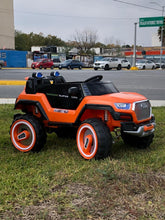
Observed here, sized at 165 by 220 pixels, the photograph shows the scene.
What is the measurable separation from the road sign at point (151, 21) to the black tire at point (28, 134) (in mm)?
38114

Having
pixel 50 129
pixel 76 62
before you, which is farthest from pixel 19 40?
pixel 50 129

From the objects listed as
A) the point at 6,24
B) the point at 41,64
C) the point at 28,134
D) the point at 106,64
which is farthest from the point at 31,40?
the point at 28,134

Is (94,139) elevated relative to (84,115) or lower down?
lower down

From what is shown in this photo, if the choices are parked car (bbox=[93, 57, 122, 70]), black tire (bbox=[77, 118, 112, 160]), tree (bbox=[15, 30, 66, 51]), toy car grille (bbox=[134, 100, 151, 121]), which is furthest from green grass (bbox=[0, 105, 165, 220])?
tree (bbox=[15, 30, 66, 51])

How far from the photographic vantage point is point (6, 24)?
70875 millimetres

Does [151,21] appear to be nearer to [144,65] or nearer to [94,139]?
[144,65]

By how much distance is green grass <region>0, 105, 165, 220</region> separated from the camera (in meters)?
3.00

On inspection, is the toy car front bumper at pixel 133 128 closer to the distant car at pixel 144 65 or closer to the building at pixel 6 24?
the distant car at pixel 144 65

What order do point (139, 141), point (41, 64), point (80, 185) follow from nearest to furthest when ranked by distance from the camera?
1. point (80, 185)
2. point (139, 141)
3. point (41, 64)

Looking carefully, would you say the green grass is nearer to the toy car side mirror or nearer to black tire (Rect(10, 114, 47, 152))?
black tire (Rect(10, 114, 47, 152))

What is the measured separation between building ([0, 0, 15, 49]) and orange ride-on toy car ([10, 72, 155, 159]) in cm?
6762

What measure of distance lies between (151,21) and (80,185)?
39.7 m

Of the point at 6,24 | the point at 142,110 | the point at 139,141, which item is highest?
the point at 6,24

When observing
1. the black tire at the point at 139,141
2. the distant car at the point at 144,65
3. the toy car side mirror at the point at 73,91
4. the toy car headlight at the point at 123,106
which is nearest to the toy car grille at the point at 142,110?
the toy car headlight at the point at 123,106
